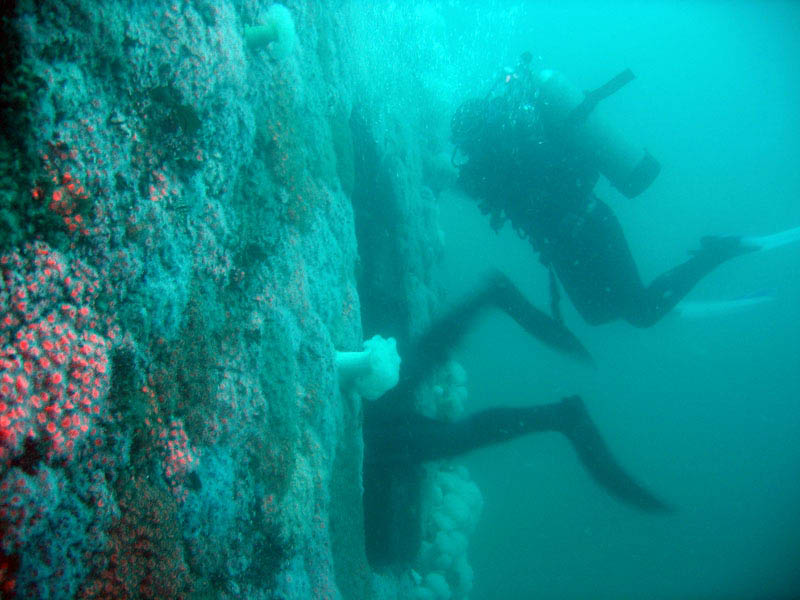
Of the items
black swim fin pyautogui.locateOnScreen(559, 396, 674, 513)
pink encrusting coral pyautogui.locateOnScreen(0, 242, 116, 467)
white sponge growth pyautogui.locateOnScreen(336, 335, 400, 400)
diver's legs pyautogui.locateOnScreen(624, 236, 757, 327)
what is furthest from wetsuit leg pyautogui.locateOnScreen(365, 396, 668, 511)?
pink encrusting coral pyautogui.locateOnScreen(0, 242, 116, 467)

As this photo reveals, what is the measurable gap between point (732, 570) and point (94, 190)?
73.3ft

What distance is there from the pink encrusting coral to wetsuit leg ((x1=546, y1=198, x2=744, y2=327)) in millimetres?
4518

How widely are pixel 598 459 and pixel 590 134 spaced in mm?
3521

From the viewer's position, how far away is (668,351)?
28.2m

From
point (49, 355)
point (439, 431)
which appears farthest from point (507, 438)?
point (49, 355)

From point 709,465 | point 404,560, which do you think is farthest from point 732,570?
point 404,560

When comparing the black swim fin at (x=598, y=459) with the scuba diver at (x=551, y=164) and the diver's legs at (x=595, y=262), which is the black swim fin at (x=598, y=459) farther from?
the diver's legs at (x=595, y=262)

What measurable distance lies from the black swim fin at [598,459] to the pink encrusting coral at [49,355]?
445cm

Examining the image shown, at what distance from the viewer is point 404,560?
389 cm

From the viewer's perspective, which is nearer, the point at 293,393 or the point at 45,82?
the point at 45,82

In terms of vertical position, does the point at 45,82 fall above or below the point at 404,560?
above

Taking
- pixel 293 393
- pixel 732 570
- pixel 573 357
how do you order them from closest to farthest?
pixel 293 393 → pixel 573 357 → pixel 732 570

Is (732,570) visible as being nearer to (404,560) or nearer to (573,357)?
(573,357)

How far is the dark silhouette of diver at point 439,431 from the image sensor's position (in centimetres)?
370
